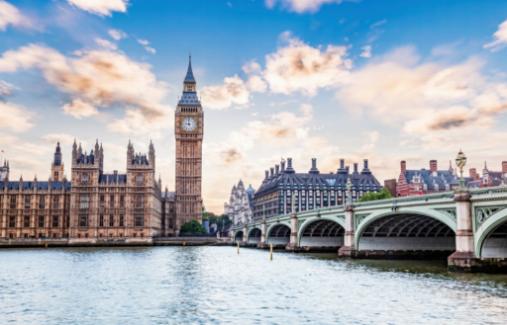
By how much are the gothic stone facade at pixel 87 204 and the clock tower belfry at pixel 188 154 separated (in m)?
22.3

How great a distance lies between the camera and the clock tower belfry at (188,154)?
162875 millimetres

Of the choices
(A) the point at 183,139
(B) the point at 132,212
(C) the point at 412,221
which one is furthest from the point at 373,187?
(C) the point at 412,221

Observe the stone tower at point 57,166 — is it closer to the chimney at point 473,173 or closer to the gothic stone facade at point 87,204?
the gothic stone facade at point 87,204

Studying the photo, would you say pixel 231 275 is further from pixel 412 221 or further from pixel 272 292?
pixel 412 221

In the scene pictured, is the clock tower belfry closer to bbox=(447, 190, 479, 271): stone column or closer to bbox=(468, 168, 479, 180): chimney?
bbox=(468, 168, 479, 180): chimney

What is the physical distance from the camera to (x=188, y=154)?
169000 millimetres

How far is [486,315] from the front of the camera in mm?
23312

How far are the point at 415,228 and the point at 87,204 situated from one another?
312ft

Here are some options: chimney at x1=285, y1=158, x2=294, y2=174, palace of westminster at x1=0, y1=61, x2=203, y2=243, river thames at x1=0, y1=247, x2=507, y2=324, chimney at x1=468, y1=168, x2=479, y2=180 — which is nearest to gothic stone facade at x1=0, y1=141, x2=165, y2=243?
palace of westminster at x1=0, y1=61, x2=203, y2=243

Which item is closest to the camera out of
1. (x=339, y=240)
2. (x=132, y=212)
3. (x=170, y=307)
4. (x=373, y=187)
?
(x=170, y=307)

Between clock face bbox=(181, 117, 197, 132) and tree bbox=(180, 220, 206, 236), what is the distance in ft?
109

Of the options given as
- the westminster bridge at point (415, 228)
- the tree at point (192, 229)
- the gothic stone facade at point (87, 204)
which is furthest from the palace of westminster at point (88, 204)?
the westminster bridge at point (415, 228)

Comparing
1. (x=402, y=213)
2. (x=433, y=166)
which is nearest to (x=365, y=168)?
(x=433, y=166)

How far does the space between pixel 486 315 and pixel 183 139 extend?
15144 centimetres
